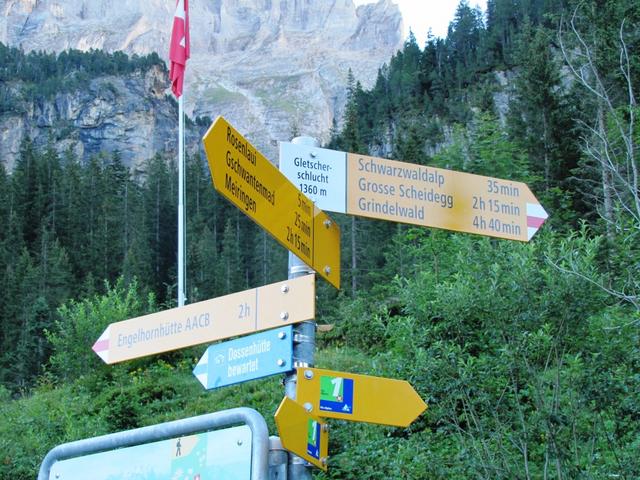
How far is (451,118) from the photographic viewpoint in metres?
76.1

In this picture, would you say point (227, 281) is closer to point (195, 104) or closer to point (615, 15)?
point (615, 15)

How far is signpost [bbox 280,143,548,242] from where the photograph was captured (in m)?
4.87

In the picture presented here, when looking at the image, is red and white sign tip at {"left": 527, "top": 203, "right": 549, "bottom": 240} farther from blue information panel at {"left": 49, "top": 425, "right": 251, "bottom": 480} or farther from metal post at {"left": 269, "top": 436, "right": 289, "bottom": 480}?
blue information panel at {"left": 49, "top": 425, "right": 251, "bottom": 480}

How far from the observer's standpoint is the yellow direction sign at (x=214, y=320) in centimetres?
426

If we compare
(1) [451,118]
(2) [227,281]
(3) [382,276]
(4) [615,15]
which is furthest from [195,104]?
(4) [615,15]

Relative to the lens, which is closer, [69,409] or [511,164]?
[69,409]

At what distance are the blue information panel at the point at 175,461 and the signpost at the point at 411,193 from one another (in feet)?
5.01

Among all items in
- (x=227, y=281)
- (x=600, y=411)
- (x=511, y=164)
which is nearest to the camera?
(x=600, y=411)

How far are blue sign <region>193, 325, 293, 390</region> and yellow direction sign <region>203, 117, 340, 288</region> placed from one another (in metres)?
0.40

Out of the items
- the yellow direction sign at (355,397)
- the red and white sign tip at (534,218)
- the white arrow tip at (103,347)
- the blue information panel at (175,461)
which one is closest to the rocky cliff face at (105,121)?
the white arrow tip at (103,347)

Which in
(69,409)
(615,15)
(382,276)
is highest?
(615,15)

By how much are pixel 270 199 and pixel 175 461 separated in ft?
4.01

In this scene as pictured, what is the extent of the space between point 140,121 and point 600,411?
131907 mm

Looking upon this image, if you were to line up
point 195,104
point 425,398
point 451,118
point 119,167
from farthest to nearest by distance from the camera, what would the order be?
point 195,104
point 119,167
point 451,118
point 425,398
